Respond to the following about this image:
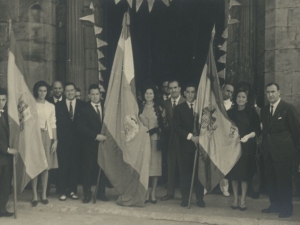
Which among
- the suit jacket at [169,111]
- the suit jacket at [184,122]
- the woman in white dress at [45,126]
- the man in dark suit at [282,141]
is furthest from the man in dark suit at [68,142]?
the man in dark suit at [282,141]

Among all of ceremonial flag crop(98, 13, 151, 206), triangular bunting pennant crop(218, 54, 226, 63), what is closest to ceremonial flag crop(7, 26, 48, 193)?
ceremonial flag crop(98, 13, 151, 206)

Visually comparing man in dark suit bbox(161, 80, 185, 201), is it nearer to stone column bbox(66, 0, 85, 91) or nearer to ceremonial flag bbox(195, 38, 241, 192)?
ceremonial flag bbox(195, 38, 241, 192)

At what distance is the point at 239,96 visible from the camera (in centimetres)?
775

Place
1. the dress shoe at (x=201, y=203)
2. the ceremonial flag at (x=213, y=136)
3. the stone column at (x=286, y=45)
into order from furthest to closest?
the stone column at (x=286, y=45) < the dress shoe at (x=201, y=203) < the ceremonial flag at (x=213, y=136)

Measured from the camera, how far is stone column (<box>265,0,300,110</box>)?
8.80 meters

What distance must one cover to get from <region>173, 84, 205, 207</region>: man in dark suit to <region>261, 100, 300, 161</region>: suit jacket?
1.13 metres

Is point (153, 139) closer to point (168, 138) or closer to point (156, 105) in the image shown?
point (168, 138)

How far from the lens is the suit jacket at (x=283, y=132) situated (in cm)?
740

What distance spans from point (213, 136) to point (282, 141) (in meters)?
1.05

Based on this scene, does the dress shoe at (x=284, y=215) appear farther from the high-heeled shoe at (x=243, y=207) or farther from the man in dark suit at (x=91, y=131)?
the man in dark suit at (x=91, y=131)

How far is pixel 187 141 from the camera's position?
809cm

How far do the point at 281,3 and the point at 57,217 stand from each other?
16.0 feet

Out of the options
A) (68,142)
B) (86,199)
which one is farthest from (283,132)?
(68,142)

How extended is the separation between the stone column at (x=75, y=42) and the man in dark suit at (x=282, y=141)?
4.48 meters
